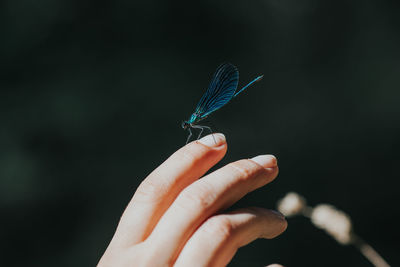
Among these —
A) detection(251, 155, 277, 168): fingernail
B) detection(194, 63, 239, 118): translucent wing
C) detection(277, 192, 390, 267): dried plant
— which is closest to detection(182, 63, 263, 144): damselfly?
detection(194, 63, 239, 118): translucent wing

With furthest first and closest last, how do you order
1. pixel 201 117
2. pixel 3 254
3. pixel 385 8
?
1. pixel 385 8
2. pixel 3 254
3. pixel 201 117

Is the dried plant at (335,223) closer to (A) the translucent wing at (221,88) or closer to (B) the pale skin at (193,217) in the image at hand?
(B) the pale skin at (193,217)

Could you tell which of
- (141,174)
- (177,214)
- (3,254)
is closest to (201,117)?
(177,214)

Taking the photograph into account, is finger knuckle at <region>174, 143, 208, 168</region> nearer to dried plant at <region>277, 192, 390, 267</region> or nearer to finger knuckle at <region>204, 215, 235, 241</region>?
finger knuckle at <region>204, 215, 235, 241</region>

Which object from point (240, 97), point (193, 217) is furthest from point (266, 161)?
point (240, 97)

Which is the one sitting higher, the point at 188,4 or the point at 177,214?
the point at 188,4

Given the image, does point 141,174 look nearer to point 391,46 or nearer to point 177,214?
point 177,214
